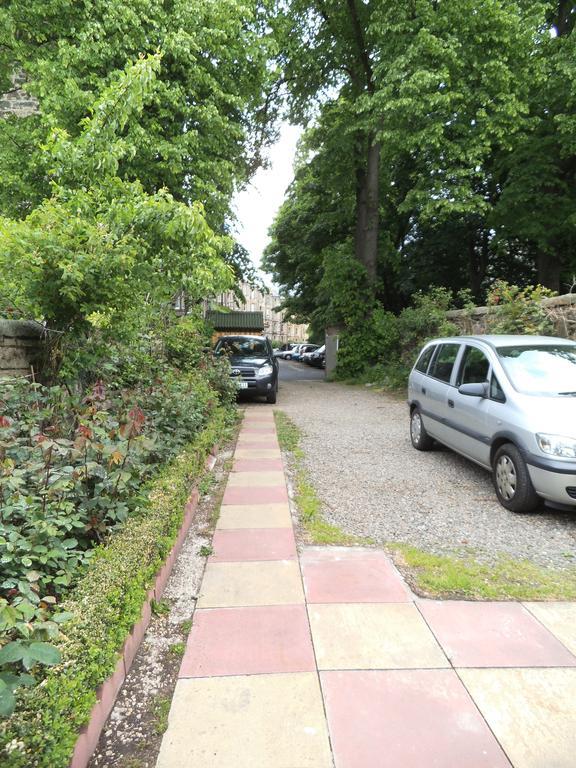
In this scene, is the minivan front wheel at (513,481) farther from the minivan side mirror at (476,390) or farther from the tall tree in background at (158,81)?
the tall tree in background at (158,81)

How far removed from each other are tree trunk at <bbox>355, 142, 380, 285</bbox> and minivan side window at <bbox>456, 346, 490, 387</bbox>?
41.1 feet

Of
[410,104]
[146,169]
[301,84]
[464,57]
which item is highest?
[301,84]

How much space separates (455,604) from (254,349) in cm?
940

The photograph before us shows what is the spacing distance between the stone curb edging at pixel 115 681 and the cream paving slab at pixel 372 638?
944 mm

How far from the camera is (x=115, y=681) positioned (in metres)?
2.10

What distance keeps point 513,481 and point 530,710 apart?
2508 millimetres

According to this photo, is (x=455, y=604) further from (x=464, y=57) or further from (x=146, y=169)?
(x=464, y=57)

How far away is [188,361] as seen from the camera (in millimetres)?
8414

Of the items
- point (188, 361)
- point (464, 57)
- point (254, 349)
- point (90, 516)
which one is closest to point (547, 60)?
point (464, 57)

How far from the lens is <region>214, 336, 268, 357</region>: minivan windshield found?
453 inches

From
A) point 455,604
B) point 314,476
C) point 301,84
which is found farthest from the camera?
point 301,84

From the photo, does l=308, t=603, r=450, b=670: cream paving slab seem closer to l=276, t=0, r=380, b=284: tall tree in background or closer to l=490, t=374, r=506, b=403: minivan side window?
l=490, t=374, r=506, b=403: minivan side window

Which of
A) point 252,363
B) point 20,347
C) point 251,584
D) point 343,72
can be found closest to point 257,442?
point 20,347

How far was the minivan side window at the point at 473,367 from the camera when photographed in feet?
16.5
